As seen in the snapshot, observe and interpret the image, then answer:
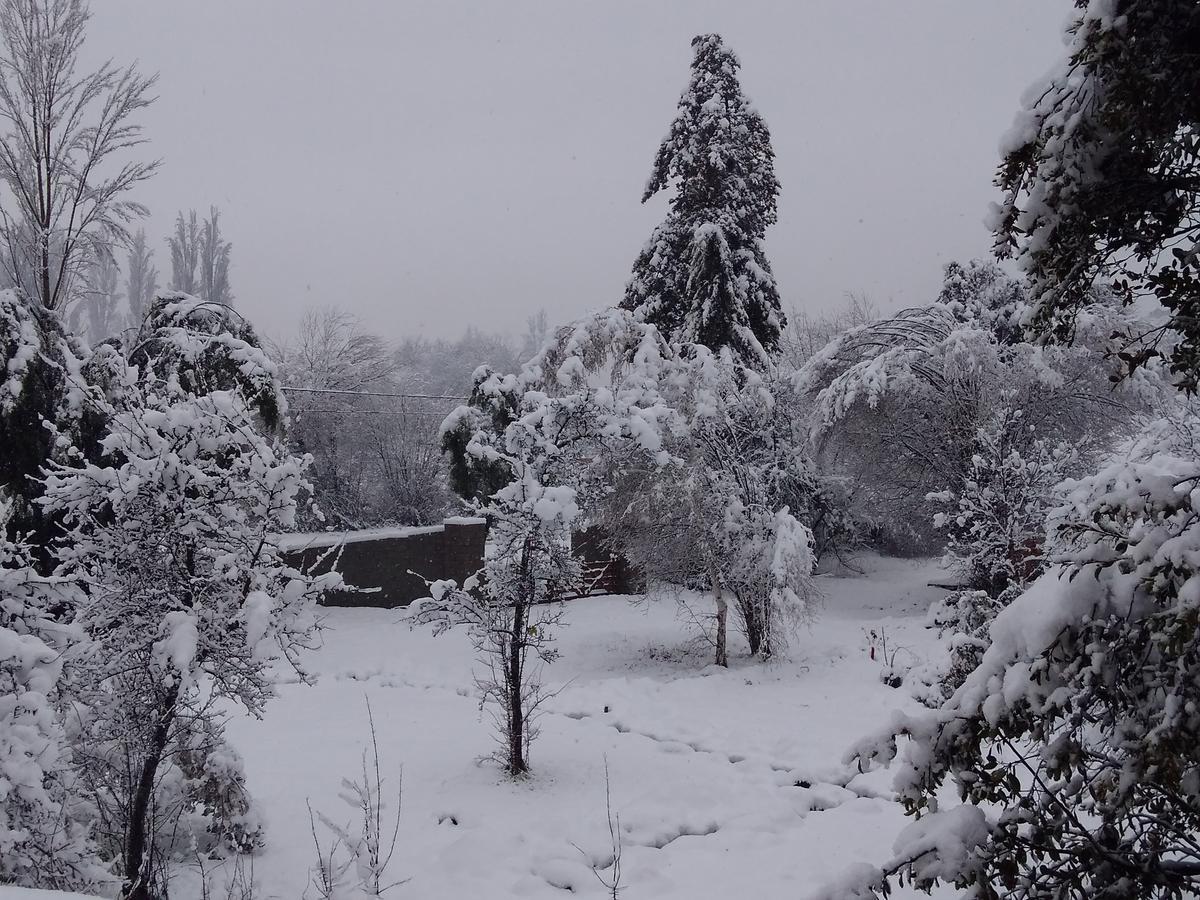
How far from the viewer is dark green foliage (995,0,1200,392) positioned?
2.08 meters

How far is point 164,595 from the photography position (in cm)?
461

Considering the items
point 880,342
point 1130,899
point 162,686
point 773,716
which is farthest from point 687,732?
point 880,342

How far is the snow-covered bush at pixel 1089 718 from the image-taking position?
1.88 m

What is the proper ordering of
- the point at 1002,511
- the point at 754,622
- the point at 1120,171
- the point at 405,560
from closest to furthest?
the point at 1120,171, the point at 1002,511, the point at 754,622, the point at 405,560

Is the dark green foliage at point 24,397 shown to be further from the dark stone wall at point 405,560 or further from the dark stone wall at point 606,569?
the dark stone wall at point 606,569

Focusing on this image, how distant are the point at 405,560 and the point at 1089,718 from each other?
14.7 metres

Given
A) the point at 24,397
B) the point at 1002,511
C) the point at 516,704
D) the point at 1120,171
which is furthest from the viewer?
the point at 1002,511

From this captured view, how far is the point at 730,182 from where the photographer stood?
63.4ft

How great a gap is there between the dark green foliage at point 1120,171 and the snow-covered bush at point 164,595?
4081mm

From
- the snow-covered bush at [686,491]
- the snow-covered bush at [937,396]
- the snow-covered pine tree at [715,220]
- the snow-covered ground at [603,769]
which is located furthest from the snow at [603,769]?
the snow-covered pine tree at [715,220]

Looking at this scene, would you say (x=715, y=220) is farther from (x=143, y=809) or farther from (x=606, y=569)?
(x=143, y=809)

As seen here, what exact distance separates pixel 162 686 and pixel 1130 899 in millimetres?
4576

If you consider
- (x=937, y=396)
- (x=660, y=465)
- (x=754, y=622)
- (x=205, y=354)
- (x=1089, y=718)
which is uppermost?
(x=205, y=354)

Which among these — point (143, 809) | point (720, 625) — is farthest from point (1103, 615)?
point (720, 625)
